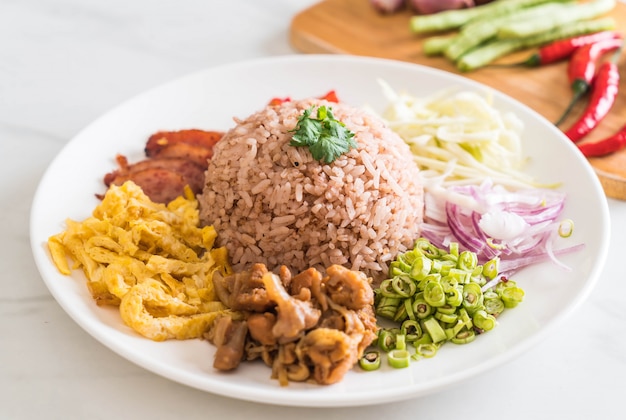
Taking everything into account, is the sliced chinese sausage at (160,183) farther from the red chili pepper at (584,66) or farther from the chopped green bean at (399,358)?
the red chili pepper at (584,66)

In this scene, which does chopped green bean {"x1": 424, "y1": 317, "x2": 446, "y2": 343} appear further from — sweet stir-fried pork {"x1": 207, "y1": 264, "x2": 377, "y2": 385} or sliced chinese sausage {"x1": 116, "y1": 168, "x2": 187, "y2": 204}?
sliced chinese sausage {"x1": 116, "y1": 168, "x2": 187, "y2": 204}

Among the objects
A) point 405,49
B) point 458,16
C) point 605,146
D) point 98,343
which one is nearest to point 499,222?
point 605,146

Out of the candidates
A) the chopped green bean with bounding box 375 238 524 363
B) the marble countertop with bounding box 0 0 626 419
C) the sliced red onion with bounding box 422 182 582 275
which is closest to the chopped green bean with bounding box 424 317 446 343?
the chopped green bean with bounding box 375 238 524 363

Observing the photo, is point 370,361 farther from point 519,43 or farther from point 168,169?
point 519,43

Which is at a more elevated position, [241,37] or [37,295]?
[241,37]

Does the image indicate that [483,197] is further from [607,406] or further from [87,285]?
[87,285]

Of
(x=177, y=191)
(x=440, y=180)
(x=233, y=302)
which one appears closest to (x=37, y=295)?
(x=177, y=191)
